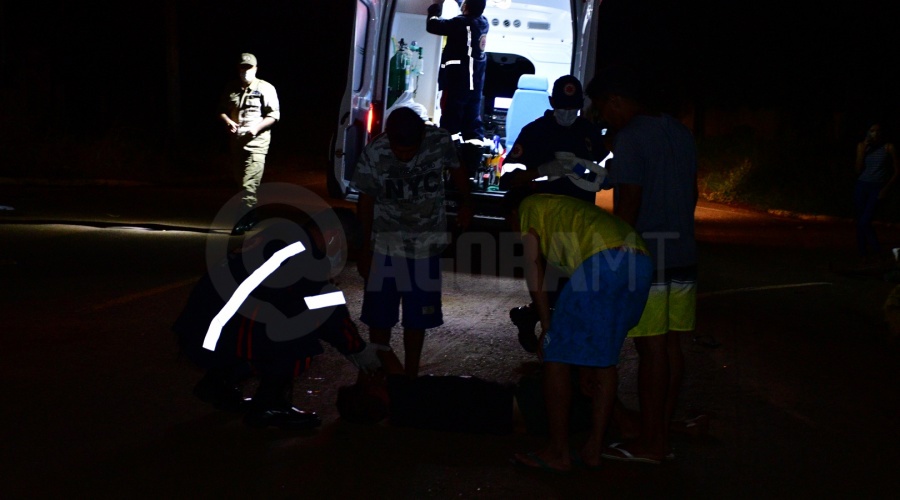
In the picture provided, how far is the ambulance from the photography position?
35.6ft

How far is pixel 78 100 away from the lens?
30.2 metres

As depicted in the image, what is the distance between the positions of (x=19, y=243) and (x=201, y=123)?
79.2 feet

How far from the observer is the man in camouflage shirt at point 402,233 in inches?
233

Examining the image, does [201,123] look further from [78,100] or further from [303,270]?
[303,270]

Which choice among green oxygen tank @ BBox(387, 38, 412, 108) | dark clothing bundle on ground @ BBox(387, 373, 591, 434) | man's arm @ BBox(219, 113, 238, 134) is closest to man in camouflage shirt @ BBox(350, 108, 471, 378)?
dark clothing bundle on ground @ BBox(387, 373, 591, 434)

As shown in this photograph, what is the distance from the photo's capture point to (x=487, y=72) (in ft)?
44.2

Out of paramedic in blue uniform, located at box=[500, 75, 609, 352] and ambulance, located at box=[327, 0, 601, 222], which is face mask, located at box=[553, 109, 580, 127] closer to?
paramedic in blue uniform, located at box=[500, 75, 609, 352]

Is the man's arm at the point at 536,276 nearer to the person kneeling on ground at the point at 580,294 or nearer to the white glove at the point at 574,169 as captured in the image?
the person kneeling on ground at the point at 580,294

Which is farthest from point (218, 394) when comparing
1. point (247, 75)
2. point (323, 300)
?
point (247, 75)

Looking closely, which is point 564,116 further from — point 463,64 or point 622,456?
point 463,64

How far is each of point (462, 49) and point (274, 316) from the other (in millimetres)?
6463

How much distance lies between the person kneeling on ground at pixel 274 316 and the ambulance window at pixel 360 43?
5.82 m

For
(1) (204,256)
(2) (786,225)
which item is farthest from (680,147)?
(2) (786,225)

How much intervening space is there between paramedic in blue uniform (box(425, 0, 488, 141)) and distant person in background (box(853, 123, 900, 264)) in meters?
4.21
